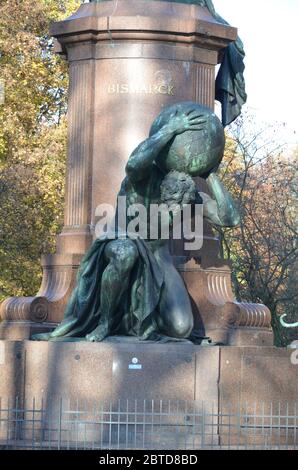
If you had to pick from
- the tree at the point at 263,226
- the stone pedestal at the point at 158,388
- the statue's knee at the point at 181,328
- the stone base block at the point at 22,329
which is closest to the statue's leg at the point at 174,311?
the statue's knee at the point at 181,328

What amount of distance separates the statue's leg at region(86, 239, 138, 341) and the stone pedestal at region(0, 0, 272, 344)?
1003 mm

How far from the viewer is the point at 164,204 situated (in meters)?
13.5

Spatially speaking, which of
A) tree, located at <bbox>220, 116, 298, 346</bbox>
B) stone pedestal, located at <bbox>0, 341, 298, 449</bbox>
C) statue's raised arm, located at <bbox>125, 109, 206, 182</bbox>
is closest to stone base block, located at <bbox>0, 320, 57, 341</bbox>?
stone pedestal, located at <bbox>0, 341, 298, 449</bbox>

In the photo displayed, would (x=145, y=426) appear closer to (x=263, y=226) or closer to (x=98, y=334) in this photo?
(x=98, y=334)

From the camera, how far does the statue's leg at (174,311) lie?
43.4ft

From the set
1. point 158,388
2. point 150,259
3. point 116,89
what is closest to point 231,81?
point 116,89

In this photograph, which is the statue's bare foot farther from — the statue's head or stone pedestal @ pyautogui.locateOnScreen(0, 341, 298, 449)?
the statue's head

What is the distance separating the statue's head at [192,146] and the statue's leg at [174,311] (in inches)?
41.2

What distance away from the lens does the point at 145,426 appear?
12.5 meters

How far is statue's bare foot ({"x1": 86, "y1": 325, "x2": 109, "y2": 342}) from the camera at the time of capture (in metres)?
13.1

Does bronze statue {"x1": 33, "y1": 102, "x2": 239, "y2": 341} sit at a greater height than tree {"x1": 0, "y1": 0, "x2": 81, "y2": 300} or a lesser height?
lesser

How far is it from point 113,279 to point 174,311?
697 mm

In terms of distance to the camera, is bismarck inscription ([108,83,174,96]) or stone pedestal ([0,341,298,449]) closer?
stone pedestal ([0,341,298,449])

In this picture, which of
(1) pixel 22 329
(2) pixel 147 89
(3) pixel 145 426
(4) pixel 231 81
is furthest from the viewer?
(4) pixel 231 81
